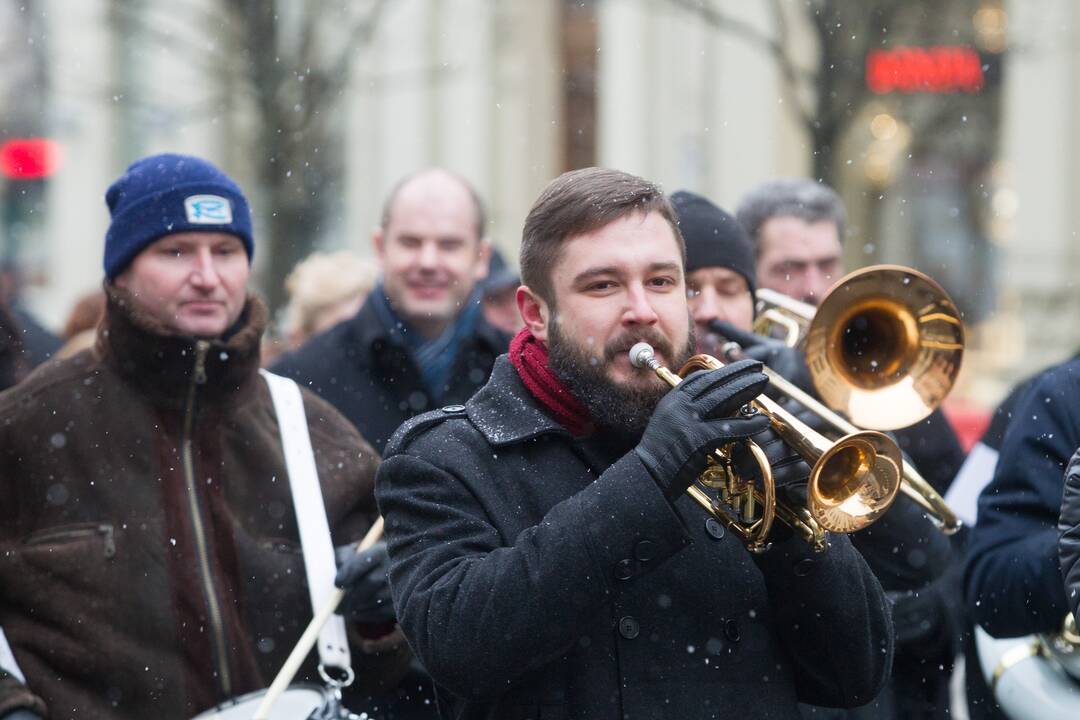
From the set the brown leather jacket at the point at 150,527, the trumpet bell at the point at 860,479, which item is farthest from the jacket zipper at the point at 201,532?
the trumpet bell at the point at 860,479

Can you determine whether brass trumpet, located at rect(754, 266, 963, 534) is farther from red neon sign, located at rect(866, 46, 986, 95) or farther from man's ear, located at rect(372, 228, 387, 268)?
red neon sign, located at rect(866, 46, 986, 95)

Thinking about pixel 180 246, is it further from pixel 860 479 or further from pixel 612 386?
pixel 860 479

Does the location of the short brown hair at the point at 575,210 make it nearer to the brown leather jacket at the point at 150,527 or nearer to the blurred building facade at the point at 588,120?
the brown leather jacket at the point at 150,527

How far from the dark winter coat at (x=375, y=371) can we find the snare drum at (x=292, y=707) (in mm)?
1464

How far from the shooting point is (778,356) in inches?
172

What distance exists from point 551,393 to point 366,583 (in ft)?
3.33

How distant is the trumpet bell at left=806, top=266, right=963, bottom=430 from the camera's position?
4.32m

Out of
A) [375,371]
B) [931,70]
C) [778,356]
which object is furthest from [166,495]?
[931,70]

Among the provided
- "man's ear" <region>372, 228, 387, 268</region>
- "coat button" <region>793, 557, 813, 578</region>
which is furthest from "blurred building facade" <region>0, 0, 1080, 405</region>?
"coat button" <region>793, 557, 813, 578</region>

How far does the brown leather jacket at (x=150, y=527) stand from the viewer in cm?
391

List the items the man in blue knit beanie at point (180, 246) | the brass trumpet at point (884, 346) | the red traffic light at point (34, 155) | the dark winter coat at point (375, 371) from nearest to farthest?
the man in blue knit beanie at point (180, 246)
the brass trumpet at point (884, 346)
the dark winter coat at point (375, 371)
the red traffic light at point (34, 155)

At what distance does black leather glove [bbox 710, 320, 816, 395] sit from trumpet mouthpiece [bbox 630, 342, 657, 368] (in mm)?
1389

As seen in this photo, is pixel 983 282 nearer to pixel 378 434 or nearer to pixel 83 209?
pixel 83 209

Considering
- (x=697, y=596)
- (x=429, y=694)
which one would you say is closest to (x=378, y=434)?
(x=429, y=694)
